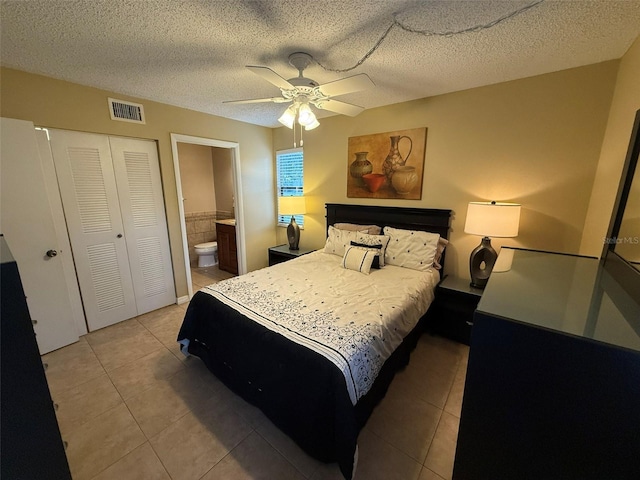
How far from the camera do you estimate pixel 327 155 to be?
3549 millimetres

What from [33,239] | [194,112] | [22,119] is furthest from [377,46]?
[33,239]

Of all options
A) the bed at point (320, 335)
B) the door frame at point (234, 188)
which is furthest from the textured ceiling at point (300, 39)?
the bed at point (320, 335)

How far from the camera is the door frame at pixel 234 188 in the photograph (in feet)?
Answer: 10.1

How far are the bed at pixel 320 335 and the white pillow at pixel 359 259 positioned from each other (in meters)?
0.01

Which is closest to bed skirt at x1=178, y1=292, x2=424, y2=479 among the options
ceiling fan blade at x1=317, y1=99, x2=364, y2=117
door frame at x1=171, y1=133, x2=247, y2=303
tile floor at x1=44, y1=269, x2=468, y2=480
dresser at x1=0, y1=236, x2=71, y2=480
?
tile floor at x1=44, y1=269, x2=468, y2=480

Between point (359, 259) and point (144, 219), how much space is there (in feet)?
8.17

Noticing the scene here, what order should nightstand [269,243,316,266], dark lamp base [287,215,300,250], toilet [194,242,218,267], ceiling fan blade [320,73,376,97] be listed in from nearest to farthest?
1. ceiling fan blade [320,73,376,97]
2. nightstand [269,243,316,266]
3. dark lamp base [287,215,300,250]
4. toilet [194,242,218,267]

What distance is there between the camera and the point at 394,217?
302cm

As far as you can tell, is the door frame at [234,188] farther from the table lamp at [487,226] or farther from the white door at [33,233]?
the table lamp at [487,226]

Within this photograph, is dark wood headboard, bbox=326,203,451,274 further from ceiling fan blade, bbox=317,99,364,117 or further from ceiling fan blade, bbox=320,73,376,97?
ceiling fan blade, bbox=320,73,376,97

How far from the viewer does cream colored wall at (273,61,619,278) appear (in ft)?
6.63

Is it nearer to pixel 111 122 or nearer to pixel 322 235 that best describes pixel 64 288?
pixel 111 122

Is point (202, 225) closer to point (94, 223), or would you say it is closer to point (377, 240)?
point (94, 223)

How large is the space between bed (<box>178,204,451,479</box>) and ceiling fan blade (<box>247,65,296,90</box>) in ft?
4.99
